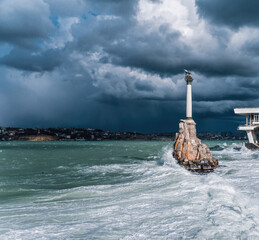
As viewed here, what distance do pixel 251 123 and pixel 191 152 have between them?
28.5 meters

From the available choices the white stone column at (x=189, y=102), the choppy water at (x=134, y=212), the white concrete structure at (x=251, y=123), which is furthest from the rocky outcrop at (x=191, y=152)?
the white concrete structure at (x=251, y=123)

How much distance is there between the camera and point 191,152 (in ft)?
85.7

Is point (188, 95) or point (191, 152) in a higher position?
point (188, 95)

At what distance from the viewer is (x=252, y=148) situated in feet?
155

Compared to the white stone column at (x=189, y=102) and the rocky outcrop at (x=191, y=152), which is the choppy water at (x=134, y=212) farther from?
the white stone column at (x=189, y=102)

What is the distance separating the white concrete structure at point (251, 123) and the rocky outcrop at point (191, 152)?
22.9 meters

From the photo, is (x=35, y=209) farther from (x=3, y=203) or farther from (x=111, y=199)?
(x=111, y=199)

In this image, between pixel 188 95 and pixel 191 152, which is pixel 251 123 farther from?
pixel 191 152

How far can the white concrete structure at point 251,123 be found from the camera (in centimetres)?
4838

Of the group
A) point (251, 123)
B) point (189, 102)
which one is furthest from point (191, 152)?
point (251, 123)

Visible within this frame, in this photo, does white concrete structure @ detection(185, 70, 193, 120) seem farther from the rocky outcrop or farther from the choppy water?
the choppy water

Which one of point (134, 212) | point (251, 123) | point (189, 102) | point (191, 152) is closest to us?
point (134, 212)

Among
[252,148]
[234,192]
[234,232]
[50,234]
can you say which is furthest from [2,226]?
[252,148]

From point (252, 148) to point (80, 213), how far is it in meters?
43.9
